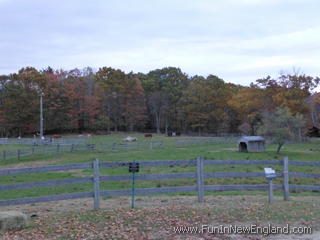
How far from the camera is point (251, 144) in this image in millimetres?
38250

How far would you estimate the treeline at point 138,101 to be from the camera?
6500cm

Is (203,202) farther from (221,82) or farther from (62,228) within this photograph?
(221,82)

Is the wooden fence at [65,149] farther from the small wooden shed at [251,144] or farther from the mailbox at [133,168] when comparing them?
the mailbox at [133,168]

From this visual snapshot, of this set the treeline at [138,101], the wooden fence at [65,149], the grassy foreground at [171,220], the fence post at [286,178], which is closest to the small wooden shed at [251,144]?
the wooden fence at [65,149]

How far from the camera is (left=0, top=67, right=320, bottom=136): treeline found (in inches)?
2559

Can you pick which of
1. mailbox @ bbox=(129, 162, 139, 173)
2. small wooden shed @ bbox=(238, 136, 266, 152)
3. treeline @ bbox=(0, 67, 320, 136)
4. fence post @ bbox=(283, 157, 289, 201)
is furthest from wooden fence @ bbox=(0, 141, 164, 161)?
treeline @ bbox=(0, 67, 320, 136)

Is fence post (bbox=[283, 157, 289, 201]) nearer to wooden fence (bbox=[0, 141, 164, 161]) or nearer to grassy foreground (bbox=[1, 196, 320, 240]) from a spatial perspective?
grassy foreground (bbox=[1, 196, 320, 240])

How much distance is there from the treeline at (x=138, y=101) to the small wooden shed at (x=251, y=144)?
75.6 ft

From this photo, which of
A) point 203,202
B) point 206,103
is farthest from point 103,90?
point 203,202

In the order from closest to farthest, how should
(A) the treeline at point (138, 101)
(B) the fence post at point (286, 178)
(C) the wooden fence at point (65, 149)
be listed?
(B) the fence post at point (286, 178), (C) the wooden fence at point (65, 149), (A) the treeline at point (138, 101)

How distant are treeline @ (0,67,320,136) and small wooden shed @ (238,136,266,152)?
75.6 ft

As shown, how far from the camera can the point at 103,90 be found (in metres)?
84.4

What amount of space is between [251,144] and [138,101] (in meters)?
52.7

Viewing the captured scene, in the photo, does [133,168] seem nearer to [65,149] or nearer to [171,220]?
[171,220]
